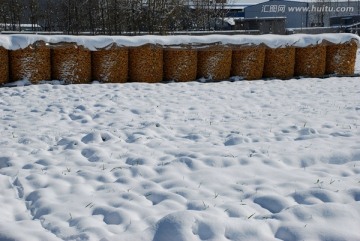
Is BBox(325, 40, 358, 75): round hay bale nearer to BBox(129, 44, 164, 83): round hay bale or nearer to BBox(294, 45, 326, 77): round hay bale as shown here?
BBox(294, 45, 326, 77): round hay bale

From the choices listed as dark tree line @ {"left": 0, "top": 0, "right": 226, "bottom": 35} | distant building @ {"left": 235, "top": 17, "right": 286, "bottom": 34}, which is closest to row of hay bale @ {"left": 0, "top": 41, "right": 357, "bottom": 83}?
dark tree line @ {"left": 0, "top": 0, "right": 226, "bottom": 35}

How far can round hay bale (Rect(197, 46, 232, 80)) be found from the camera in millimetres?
11914

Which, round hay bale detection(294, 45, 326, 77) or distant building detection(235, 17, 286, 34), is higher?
distant building detection(235, 17, 286, 34)

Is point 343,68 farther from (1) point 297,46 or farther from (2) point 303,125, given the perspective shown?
(2) point 303,125

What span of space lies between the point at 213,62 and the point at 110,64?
2.51 m

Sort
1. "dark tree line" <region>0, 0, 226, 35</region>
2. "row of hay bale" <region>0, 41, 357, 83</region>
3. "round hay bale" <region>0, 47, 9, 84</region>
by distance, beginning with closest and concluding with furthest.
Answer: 1. "round hay bale" <region>0, 47, 9, 84</region>
2. "row of hay bale" <region>0, 41, 357, 83</region>
3. "dark tree line" <region>0, 0, 226, 35</region>

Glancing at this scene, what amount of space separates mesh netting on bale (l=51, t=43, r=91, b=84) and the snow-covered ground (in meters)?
2.58

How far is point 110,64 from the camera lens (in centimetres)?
1118

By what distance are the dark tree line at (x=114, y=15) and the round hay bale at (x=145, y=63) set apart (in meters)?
16.2

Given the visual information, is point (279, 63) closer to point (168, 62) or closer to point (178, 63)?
point (178, 63)

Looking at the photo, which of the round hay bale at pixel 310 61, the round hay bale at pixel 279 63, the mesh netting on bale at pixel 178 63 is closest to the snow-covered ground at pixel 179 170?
the mesh netting on bale at pixel 178 63

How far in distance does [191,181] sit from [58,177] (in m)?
1.22

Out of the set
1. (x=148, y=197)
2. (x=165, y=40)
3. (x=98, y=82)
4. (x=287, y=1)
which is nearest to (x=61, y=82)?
(x=98, y=82)

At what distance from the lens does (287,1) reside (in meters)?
58.8
